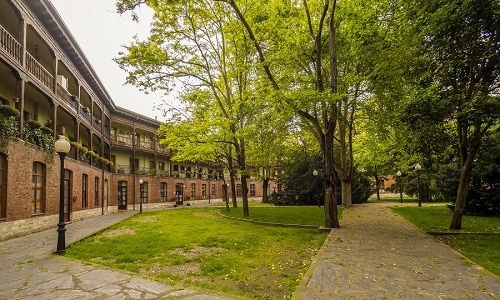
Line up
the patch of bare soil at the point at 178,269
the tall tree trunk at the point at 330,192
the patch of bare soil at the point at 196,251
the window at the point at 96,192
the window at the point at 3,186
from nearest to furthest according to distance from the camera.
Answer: the patch of bare soil at the point at 178,269
the patch of bare soil at the point at 196,251
the window at the point at 3,186
the tall tree trunk at the point at 330,192
the window at the point at 96,192

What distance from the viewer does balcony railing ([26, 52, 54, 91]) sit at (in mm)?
13367

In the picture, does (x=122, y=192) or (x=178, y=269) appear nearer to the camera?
(x=178, y=269)

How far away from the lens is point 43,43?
14.8 m

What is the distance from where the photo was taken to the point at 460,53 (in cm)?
822

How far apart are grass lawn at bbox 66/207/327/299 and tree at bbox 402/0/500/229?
19.4ft

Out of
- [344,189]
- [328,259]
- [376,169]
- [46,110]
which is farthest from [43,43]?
[376,169]

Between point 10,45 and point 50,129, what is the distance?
4330mm

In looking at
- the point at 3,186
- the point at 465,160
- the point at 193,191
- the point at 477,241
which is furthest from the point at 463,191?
the point at 193,191

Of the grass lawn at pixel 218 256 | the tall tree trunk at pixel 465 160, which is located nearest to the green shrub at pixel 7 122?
the grass lawn at pixel 218 256

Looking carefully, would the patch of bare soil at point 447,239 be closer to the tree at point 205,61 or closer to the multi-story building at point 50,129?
the tree at point 205,61

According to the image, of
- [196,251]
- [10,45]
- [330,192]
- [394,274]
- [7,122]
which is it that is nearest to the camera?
[394,274]

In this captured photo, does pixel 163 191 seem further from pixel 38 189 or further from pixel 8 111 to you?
pixel 8 111

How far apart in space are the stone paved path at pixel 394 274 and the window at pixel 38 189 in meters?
13.3

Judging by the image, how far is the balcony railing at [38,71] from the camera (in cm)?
1337
